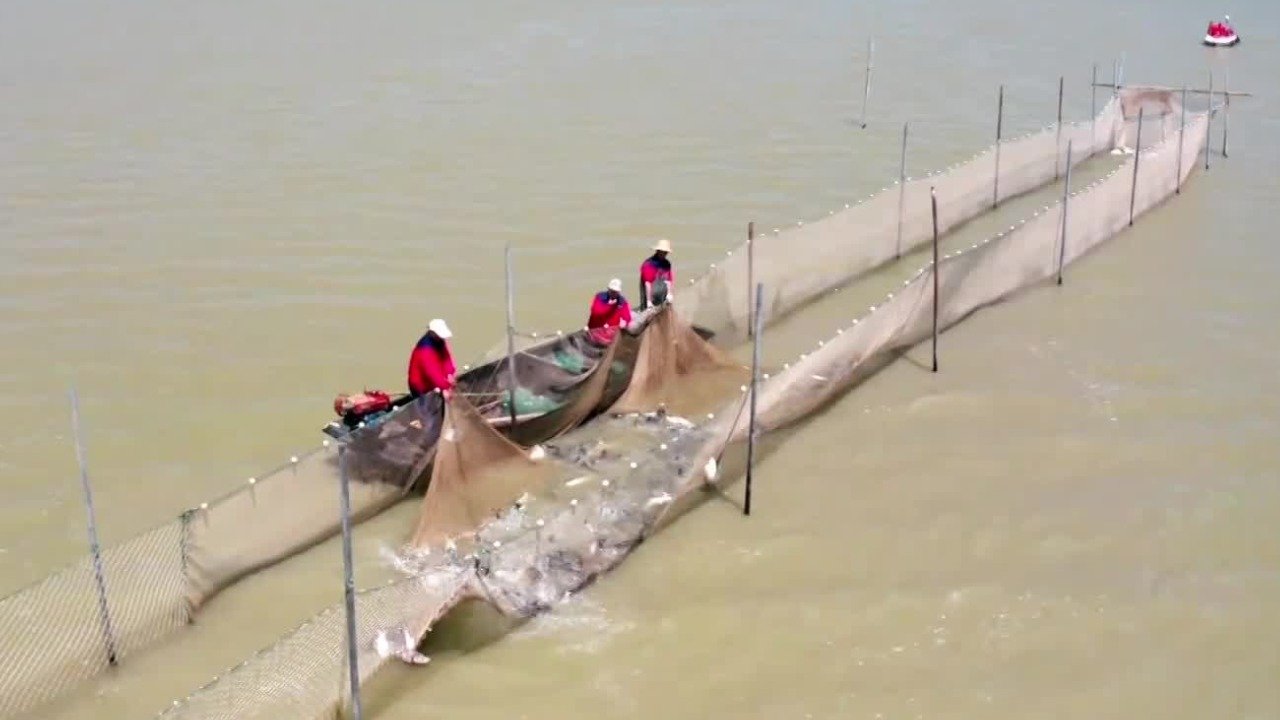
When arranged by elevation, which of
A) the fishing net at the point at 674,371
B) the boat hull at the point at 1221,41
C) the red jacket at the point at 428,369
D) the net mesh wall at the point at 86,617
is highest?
the boat hull at the point at 1221,41

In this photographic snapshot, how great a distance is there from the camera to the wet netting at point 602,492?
26.5ft

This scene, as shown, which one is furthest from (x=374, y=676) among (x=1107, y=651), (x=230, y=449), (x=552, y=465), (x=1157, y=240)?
(x=1157, y=240)

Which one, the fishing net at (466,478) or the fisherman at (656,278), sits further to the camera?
the fisherman at (656,278)

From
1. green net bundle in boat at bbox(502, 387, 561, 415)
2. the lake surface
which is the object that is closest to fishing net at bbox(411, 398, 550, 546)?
the lake surface

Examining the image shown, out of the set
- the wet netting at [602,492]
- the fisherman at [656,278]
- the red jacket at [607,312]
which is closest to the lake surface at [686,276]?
the wet netting at [602,492]

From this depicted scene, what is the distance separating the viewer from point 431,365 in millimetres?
11000

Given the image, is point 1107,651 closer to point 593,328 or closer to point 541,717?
point 541,717

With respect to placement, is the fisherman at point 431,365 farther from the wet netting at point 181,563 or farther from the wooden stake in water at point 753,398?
the wooden stake in water at point 753,398

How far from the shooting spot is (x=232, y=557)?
9531 millimetres

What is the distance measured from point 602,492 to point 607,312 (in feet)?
8.91

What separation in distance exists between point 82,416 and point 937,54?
23555 millimetres

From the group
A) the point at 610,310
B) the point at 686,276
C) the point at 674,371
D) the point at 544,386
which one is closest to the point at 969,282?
the point at 686,276

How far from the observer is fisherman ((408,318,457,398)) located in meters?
11.0

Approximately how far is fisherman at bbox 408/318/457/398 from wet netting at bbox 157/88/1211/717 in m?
1.05
